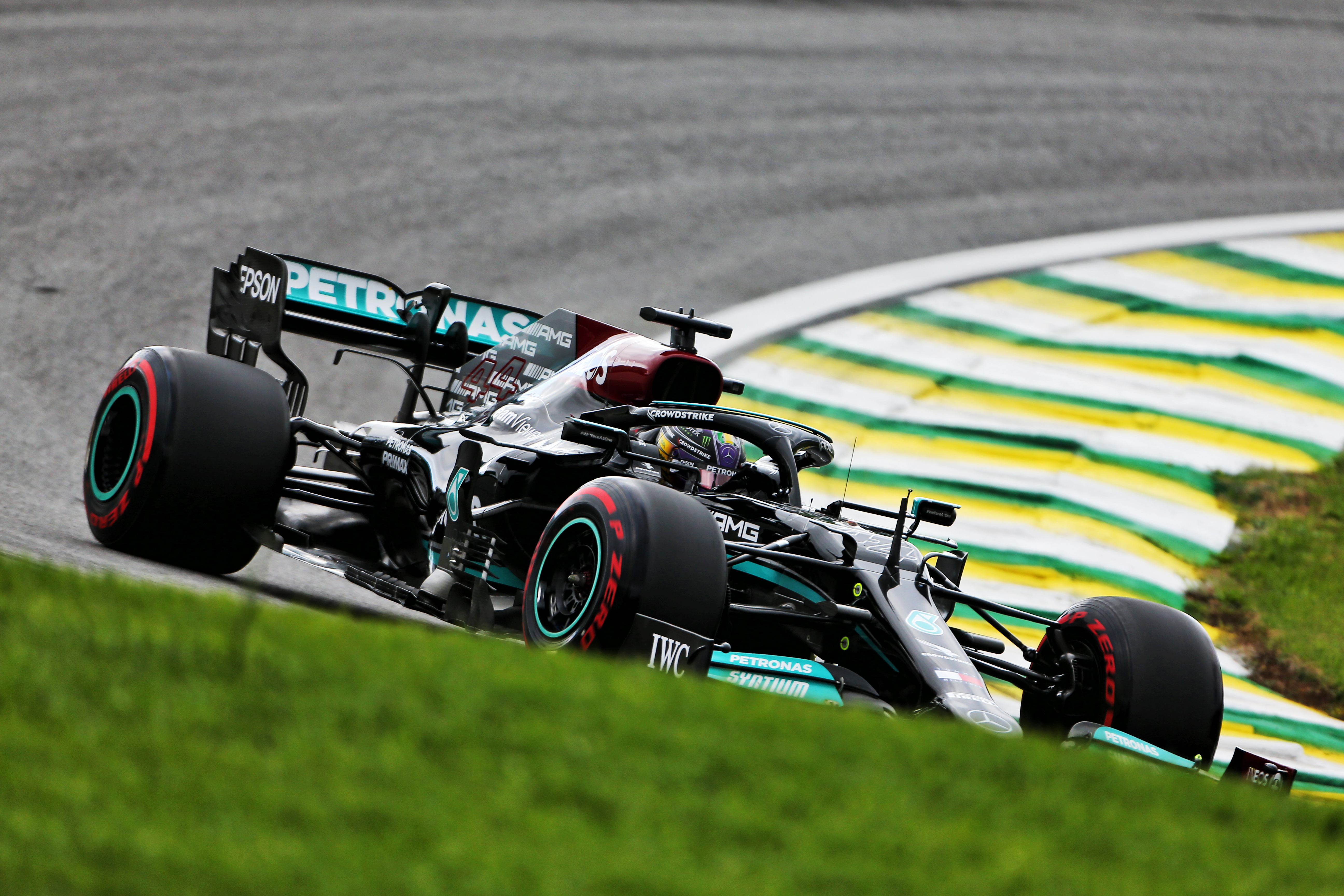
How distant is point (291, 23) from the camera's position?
17.6m

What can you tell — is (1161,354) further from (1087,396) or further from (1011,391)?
(1011,391)

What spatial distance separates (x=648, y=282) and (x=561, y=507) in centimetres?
801

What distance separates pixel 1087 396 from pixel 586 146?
6920mm

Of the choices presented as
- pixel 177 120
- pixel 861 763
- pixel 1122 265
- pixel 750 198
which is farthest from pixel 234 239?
pixel 861 763

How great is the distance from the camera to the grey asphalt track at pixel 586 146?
39.2 feet

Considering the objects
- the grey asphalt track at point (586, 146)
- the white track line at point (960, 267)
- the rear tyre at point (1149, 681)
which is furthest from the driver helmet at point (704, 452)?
the white track line at point (960, 267)

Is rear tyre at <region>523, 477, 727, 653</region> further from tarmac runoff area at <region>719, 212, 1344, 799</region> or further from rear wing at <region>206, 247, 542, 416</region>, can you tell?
tarmac runoff area at <region>719, 212, 1344, 799</region>

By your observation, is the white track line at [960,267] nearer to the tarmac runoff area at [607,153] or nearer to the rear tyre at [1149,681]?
the tarmac runoff area at [607,153]

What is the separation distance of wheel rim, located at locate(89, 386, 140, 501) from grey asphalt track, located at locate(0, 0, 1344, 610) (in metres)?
1.67

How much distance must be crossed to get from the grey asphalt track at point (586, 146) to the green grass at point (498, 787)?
231 inches

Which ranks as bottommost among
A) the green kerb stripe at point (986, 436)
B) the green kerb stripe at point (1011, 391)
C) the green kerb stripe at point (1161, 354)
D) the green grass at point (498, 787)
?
the green grass at point (498, 787)

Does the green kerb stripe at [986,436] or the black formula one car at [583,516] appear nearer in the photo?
the black formula one car at [583,516]

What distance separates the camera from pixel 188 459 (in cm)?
670

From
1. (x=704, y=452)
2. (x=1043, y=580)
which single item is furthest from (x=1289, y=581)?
(x=704, y=452)
